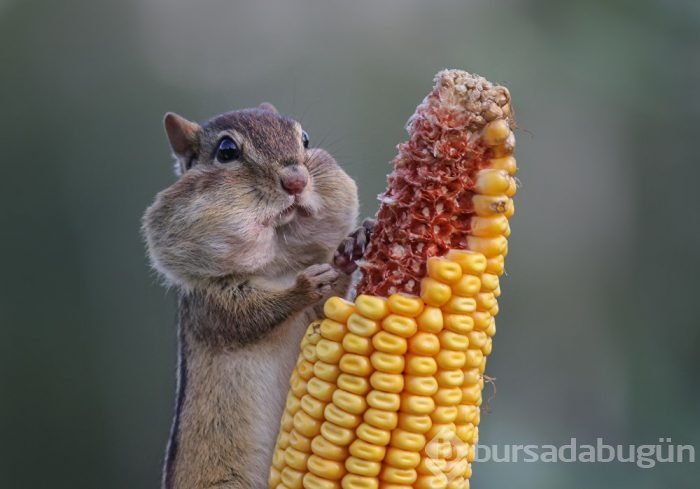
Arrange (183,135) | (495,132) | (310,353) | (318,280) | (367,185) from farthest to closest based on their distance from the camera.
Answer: (367,185)
(183,135)
(318,280)
(310,353)
(495,132)

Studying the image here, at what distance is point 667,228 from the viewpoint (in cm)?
212

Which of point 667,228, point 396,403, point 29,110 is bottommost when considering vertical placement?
point 396,403

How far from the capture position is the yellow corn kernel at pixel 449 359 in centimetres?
91

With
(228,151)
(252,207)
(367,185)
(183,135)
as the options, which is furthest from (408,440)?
(367,185)

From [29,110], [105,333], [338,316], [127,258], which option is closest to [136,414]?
[105,333]

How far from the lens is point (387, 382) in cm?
91

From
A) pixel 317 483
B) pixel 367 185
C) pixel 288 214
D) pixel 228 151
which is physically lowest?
pixel 317 483

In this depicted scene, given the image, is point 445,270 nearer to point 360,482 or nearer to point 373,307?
point 373,307

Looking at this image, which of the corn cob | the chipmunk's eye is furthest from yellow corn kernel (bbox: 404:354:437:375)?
the chipmunk's eye

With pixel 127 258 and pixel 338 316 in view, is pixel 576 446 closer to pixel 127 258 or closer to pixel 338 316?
pixel 338 316

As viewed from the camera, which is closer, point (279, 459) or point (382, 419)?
point (382, 419)

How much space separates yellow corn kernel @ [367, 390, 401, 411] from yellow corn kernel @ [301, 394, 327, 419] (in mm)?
77

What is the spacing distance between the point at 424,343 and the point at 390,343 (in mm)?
43

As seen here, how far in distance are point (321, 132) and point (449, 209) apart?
4.56ft
